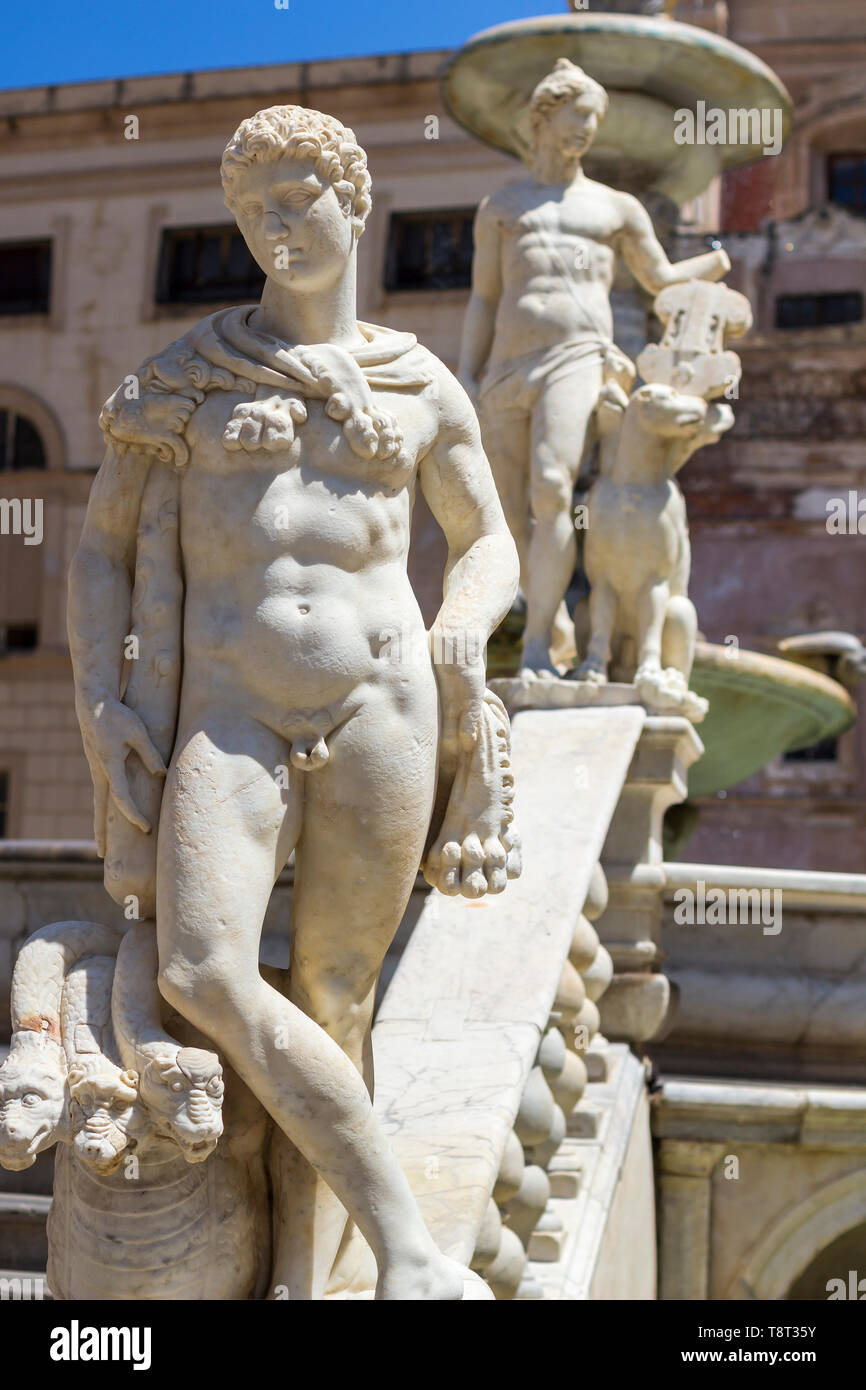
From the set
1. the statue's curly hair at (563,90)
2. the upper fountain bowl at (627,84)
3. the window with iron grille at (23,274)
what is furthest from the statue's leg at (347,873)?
the window with iron grille at (23,274)

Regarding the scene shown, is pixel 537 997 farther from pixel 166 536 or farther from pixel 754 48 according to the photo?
pixel 754 48

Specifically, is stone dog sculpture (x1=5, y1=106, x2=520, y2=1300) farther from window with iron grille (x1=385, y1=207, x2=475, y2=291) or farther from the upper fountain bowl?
window with iron grille (x1=385, y1=207, x2=475, y2=291)

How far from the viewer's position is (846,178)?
25.7m

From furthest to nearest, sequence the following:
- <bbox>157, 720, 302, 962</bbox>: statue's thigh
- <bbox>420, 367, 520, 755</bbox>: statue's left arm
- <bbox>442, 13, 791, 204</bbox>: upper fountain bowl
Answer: <bbox>442, 13, 791, 204</bbox>: upper fountain bowl → <bbox>420, 367, 520, 755</bbox>: statue's left arm → <bbox>157, 720, 302, 962</bbox>: statue's thigh

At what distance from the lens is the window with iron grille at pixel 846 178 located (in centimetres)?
2553

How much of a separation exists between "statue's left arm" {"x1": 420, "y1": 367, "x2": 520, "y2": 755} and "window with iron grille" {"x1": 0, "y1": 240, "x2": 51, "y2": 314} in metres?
19.6

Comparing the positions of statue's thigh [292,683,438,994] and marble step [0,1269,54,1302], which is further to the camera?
marble step [0,1269,54,1302]

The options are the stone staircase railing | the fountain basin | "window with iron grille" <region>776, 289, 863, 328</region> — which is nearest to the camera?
the stone staircase railing

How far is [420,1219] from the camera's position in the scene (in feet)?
10.7

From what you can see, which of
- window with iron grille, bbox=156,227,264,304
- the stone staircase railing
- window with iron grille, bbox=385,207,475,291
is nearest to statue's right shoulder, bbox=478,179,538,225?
the stone staircase railing

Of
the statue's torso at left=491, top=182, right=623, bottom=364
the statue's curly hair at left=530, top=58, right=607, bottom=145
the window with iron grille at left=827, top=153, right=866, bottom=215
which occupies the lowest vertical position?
the statue's torso at left=491, top=182, right=623, bottom=364

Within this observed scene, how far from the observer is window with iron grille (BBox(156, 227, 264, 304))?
21438 millimetres

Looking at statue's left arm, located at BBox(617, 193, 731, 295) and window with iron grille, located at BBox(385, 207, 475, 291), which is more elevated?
window with iron grille, located at BBox(385, 207, 475, 291)
